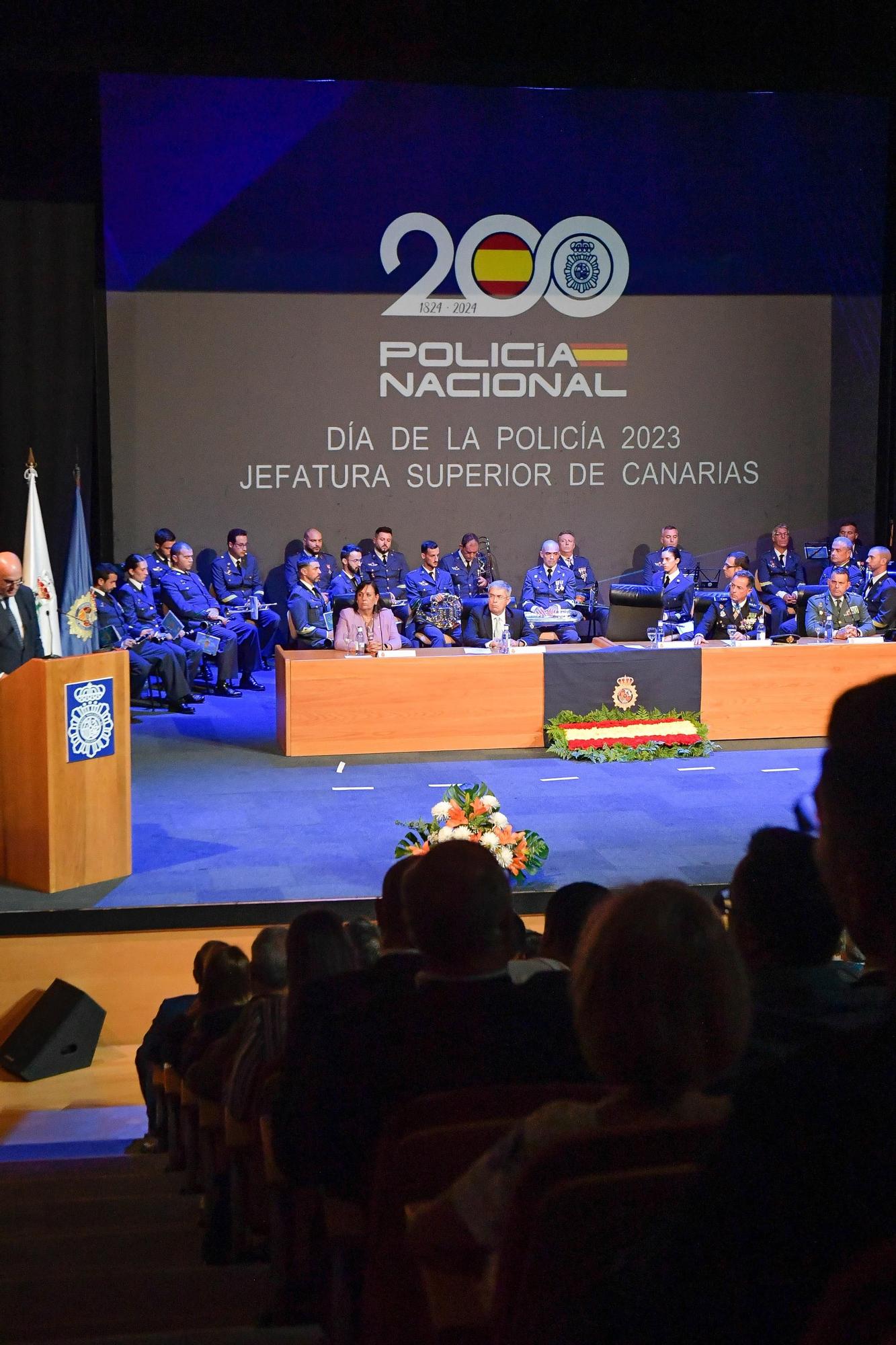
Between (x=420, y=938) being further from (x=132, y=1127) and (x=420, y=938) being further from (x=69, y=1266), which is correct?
(x=132, y=1127)

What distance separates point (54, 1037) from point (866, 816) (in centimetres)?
457

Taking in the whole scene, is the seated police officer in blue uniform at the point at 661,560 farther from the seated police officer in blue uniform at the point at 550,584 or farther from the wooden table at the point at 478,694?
the wooden table at the point at 478,694

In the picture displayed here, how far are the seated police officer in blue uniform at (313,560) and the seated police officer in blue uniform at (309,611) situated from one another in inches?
21.2

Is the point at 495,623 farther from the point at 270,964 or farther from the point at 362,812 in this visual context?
the point at 270,964

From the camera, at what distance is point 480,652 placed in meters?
8.32

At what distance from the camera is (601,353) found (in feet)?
41.6

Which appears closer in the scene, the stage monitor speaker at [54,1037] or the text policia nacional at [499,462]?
the stage monitor speaker at [54,1037]

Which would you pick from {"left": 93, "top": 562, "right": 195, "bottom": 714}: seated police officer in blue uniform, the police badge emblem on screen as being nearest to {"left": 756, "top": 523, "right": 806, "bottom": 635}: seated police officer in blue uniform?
the police badge emblem on screen

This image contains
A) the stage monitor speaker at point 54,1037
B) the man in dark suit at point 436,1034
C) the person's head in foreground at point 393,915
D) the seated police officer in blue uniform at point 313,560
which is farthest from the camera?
the seated police officer in blue uniform at point 313,560

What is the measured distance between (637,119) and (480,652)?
6394 mm

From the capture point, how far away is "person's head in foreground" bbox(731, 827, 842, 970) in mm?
1650

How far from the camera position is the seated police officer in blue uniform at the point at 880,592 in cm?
1041

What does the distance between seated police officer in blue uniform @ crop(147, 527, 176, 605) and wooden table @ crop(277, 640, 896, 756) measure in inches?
104

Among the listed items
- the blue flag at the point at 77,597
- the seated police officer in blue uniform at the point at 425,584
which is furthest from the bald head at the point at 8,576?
the seated police officer in blue uniform at the point at 425,584
